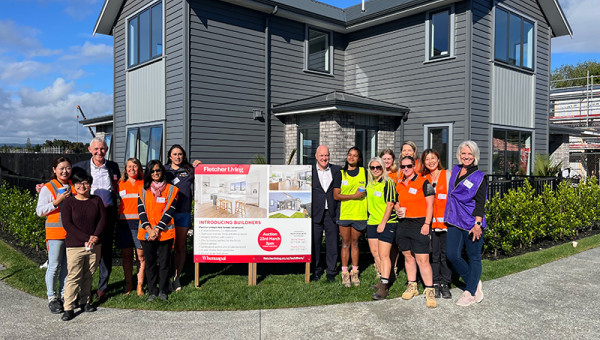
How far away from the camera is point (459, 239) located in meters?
5.06

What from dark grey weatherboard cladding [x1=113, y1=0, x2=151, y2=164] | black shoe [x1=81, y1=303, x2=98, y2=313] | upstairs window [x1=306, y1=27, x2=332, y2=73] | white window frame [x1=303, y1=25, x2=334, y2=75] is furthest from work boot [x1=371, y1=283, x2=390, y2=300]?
dark grey weatherboard cladding [x1=113, y1=0, x2=151, y2=164]

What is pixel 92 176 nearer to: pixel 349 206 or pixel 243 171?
pixel 243 171

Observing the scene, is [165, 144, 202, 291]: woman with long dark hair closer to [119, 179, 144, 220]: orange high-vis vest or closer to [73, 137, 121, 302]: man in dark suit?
[119, 179, 144, 220]: orange high-vis vest

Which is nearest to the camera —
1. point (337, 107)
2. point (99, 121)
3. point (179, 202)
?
point (179, 202)

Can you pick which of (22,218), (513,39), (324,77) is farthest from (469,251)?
(513,39)

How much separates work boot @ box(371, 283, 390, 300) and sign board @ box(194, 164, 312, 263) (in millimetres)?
1187

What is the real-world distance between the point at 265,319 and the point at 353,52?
11485 millimetres

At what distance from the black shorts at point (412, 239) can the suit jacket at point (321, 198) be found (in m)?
1.06

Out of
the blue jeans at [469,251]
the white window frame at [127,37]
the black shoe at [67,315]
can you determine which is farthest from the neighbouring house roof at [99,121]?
the blue jeans at [469,251]

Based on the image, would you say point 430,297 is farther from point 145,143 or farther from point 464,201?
point 145,143

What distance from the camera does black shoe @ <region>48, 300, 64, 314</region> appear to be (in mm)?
4770

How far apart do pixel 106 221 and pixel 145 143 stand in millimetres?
8235

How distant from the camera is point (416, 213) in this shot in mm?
5098

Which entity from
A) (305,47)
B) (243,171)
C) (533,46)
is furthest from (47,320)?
(533,46)
